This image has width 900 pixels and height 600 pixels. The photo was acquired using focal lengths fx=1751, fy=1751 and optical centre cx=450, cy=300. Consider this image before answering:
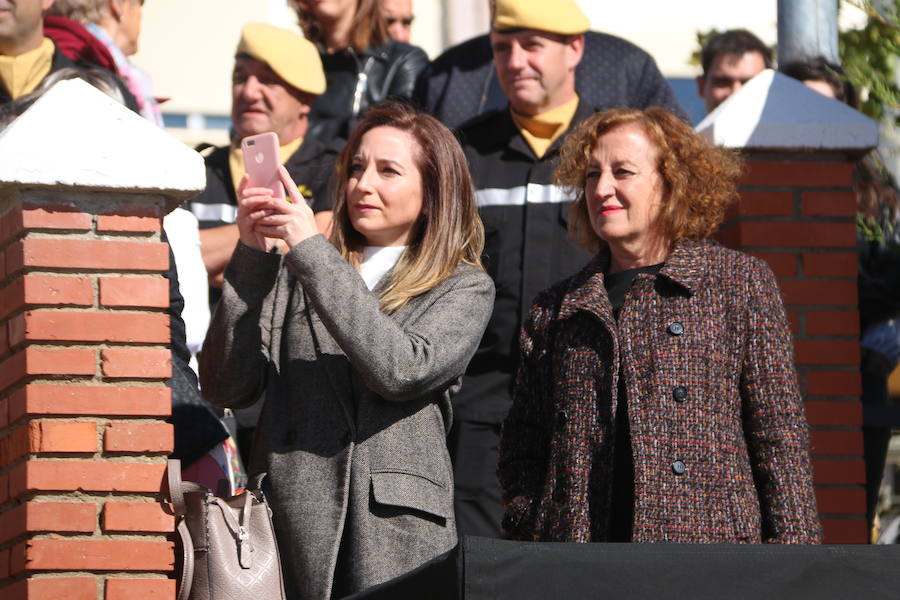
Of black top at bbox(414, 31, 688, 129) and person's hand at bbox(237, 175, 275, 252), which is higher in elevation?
black top at bbox(414, 31, 688, 129)

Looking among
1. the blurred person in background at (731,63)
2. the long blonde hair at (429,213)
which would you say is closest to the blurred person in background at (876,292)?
the blurred person in background at (731,63)

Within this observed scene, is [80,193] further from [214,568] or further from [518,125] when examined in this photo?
[518,125]

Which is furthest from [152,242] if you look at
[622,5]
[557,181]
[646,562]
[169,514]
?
[622,5]

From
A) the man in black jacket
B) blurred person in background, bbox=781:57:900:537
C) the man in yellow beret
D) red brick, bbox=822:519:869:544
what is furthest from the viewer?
the man in black jacket

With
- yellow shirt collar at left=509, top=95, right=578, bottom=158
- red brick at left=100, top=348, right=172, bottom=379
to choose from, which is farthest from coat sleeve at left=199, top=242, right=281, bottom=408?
yellow shirt collar at left=509, top=95, right=578, bottom=158

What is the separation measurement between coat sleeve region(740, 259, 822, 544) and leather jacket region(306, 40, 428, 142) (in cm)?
318

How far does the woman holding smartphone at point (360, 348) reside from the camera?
14.5ft

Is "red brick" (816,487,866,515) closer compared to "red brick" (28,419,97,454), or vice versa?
"red brick" (28,419,97,454)

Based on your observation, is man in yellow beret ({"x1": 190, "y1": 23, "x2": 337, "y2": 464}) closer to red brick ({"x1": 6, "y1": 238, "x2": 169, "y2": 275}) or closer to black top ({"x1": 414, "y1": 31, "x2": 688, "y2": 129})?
black top ({"x1": 414, "y1": 31, "x2": 688, "y2": 129})

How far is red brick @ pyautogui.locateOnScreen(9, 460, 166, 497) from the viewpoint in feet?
14.8

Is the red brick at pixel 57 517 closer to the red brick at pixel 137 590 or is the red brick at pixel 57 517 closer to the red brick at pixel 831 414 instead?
the red brick at pixel 137 590

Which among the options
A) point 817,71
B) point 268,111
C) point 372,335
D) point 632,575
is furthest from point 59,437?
point 817,71

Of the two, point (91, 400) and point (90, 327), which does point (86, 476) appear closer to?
point (91, 400)

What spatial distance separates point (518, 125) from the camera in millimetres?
6324
